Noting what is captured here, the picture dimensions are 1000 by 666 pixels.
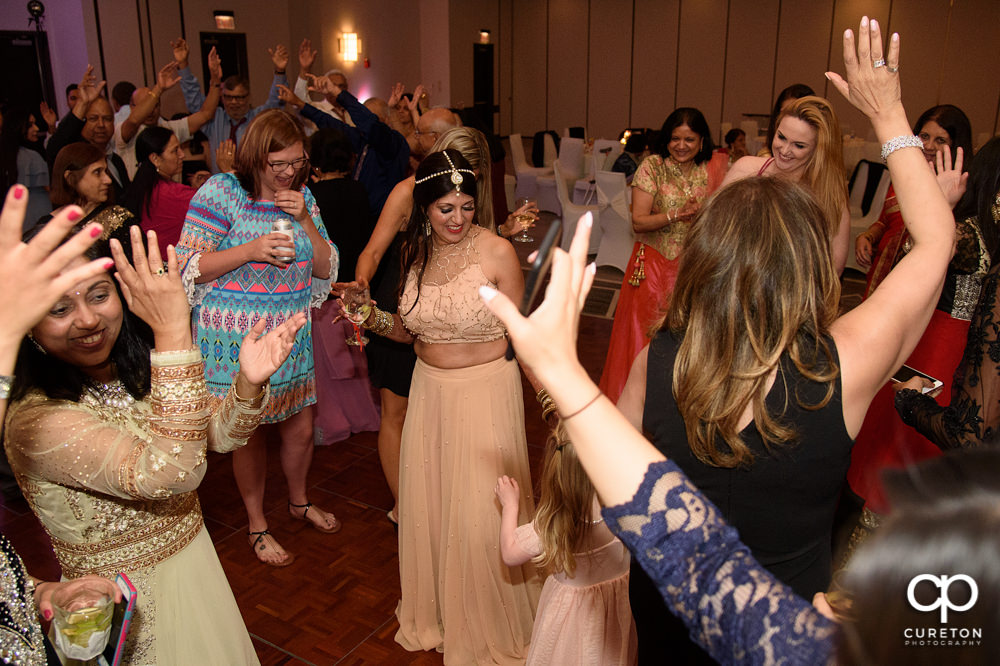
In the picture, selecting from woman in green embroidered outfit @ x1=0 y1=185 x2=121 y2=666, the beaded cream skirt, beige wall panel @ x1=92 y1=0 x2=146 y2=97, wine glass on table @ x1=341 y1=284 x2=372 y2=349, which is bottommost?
the beaded cream skirt

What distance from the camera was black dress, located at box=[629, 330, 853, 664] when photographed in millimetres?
1214

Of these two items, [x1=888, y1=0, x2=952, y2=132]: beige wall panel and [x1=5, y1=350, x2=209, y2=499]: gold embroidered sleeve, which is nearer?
[x1=5, y1=350, x2=209, y2=499]: gold embroidered sleeve

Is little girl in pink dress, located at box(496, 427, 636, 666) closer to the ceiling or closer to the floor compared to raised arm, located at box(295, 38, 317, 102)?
closer to the floor

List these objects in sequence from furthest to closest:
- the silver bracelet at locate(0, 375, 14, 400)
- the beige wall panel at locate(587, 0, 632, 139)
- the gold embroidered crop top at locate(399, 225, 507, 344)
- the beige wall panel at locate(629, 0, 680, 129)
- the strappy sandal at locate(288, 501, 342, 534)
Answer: the beige wall panel at locate(587, 0, 632, 139) < the beige wall panel at locate(629, 0, 680, 129) < the strappy sandal at locate(288, 501, 342, 534) < the gold embroidered crop top at locate(399, 225, 507, 344) < the silver bracelet at locate(0, 375, 14, 400)

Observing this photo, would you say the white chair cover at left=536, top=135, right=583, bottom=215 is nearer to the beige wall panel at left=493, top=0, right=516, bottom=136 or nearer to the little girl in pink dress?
Result: the beige wall panel at left=493, top=0, right=516, bottom=136

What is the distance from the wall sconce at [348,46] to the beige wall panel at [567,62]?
4.99 meters

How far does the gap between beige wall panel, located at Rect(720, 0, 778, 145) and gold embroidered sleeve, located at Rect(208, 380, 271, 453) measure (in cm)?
1377

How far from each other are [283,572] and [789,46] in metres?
13.5

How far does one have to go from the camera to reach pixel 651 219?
367 centimetres

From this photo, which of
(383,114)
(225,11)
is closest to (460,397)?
(383,114)

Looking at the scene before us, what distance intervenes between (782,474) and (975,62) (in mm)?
13733

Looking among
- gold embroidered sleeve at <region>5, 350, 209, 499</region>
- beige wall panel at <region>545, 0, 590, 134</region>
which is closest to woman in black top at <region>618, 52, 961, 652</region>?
gold embroidered sleeve at <region>5, 350, 209, 499</region>

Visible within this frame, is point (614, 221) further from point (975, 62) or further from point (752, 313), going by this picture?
point (975, 62)

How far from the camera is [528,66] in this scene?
648 inches
